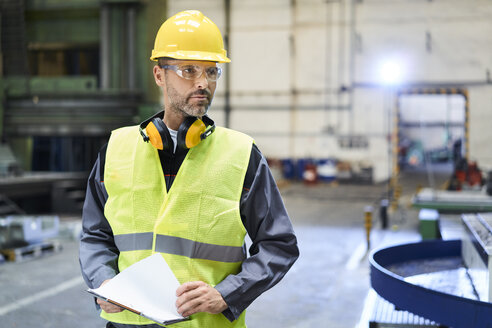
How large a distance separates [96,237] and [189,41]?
77 cm

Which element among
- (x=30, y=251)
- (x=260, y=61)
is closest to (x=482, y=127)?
(x=260, y=61)

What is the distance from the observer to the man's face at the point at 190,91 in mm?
1808

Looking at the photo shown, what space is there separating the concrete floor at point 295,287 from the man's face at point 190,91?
13.3 ft

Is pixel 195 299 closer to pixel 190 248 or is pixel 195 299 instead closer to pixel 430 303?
pixel 190 248

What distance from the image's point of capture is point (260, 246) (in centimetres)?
176

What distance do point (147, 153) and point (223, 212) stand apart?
1.18 feet

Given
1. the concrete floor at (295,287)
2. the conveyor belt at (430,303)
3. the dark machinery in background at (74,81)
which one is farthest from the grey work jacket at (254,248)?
the dark machinery in background at (74,81)

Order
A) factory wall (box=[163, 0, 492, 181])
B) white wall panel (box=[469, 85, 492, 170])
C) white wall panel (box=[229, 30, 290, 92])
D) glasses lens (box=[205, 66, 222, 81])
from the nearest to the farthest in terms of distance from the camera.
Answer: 1. glasses lens (box=[205, 66, 222, 81])
2. white wall panel (box=[469, 85, 492, 170])
3. factory wall (box=[163, 0, 492, 181])
4. white wall panel (box=[229, 30, 290, 92])

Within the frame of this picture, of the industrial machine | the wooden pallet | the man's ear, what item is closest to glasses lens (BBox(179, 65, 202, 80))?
the man's ear

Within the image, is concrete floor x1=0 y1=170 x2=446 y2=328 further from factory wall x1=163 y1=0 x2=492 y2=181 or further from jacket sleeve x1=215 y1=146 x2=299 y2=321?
factory wall x1=163 y1=0 x2=492 y2=181

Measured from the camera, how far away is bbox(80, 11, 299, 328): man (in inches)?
68.7

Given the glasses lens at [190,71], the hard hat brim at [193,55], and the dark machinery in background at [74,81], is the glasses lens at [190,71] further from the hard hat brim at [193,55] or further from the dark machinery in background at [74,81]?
the dark machinery in background at [74,81]

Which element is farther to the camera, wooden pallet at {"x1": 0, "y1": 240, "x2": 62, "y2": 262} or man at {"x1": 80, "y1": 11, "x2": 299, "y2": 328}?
wooden pallet at {"x1": 0, "y1": 240, "x2": 62, "y2": 262}

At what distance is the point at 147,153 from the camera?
1.88m
